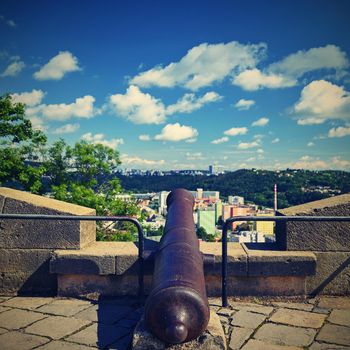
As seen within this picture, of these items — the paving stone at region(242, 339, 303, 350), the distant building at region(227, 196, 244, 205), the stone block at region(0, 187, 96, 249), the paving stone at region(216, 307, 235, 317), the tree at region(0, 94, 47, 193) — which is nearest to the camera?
the paving stone at region(242, 339, 303, 350)

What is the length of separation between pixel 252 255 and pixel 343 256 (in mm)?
978

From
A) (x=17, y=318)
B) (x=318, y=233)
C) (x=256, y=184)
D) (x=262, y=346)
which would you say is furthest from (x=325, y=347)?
(x=256, y=184)

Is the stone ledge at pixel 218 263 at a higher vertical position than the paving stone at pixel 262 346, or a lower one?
higher

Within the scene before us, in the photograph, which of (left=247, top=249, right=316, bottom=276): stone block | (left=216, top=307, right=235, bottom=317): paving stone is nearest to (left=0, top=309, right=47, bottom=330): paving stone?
(left=216, top=307, right=235, bottom=317): paving stone

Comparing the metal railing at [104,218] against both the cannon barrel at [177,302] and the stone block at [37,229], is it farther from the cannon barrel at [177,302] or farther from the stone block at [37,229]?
the cannon barrel at [177,302]

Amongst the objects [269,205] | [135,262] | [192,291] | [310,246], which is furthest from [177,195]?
[269,205]

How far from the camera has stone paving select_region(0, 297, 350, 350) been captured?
245 centimetres

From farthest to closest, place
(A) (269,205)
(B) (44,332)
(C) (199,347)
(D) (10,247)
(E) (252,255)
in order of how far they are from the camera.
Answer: (A) (269,205) < (D) (10,247) < (E) (252,255) < (B) (44,332) < (C) (199,347)

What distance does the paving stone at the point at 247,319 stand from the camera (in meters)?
2.79

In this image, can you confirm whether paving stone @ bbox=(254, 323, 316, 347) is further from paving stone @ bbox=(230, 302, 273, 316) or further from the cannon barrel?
the cannon barrel

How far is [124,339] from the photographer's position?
2.54 meters

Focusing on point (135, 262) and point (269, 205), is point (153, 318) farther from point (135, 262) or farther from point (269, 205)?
point (269, 205)

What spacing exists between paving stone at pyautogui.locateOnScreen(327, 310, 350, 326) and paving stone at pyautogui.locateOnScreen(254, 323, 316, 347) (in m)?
0.33

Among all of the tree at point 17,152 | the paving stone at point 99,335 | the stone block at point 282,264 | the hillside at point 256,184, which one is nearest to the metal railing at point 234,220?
the stone block at point 282,264
